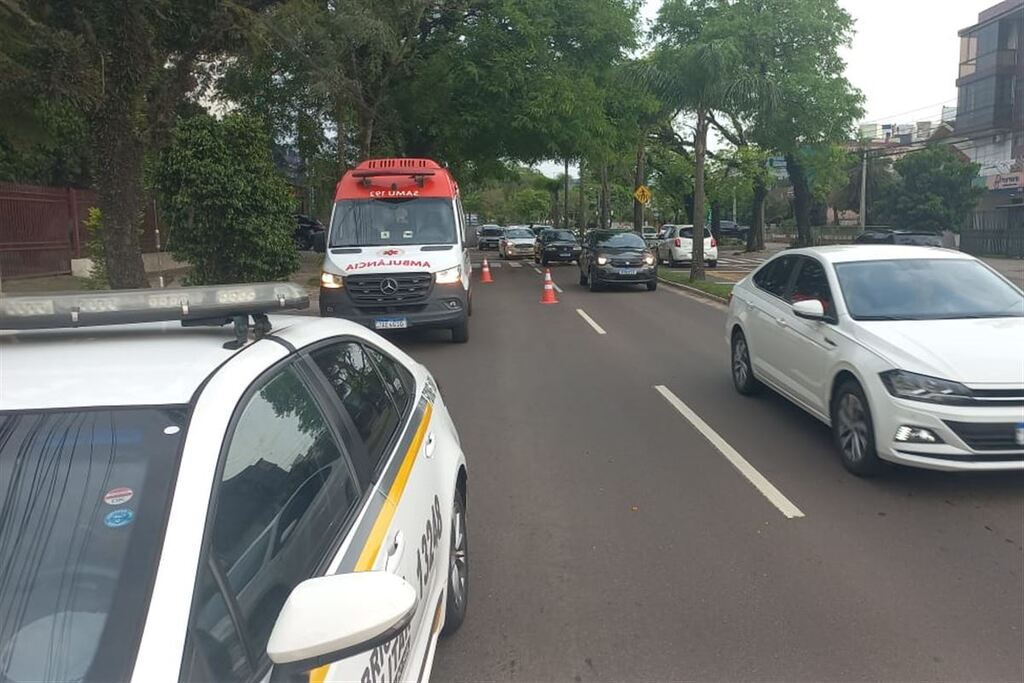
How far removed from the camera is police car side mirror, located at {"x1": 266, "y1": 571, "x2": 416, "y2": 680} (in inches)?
72.1

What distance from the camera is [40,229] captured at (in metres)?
22.5

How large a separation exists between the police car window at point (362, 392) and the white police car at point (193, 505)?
21 millimetres

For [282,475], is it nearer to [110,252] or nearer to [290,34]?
[110,252]

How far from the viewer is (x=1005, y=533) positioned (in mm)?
4895

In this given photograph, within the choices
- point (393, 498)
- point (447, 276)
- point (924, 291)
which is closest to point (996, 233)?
point (447, 276)

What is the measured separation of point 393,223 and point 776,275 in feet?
21.2

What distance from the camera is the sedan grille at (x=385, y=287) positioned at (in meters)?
11.9

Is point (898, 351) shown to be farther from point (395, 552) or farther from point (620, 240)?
point (620, 240)

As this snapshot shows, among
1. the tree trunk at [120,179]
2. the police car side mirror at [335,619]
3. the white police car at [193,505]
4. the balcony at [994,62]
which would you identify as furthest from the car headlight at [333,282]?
the balcony at [994,62]

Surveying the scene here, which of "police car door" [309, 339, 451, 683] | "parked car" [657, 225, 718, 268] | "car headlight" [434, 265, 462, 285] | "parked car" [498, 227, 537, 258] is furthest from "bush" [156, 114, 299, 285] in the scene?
"parked car" [498, 227, 537, 258]

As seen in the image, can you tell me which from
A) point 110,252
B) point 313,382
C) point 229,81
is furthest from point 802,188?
point 313,382

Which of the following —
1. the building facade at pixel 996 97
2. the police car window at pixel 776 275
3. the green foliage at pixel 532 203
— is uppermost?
the building facade at pixel 996 97

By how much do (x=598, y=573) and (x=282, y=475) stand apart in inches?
99.1

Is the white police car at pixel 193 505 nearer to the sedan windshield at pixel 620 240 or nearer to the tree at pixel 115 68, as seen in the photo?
the tree at pixel 115 68
